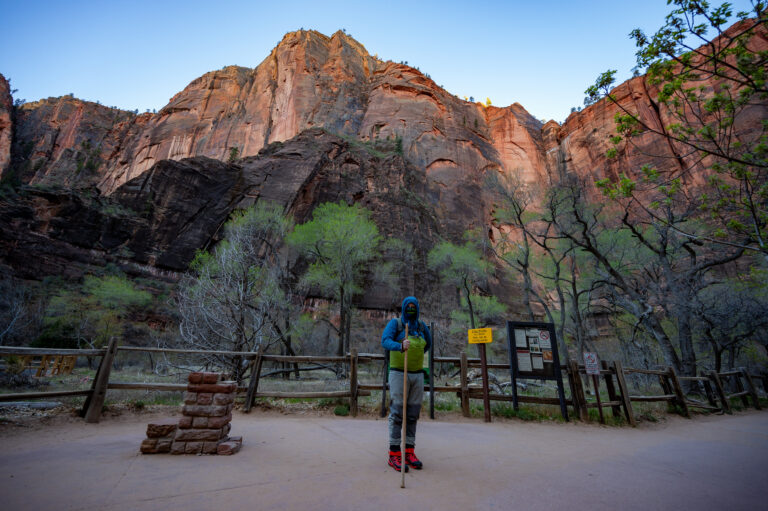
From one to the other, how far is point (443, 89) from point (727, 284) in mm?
54732

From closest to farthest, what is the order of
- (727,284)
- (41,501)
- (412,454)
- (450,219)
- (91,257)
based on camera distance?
(41,501) → (412,454) → (727,284) → (91,257) → (450,219)

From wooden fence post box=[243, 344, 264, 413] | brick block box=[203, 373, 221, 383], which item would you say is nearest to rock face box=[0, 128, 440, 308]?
wooden fence post box=[243, 344, 264, 413]

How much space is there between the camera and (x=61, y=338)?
1892 cm

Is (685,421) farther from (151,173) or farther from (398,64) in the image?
(398,64)

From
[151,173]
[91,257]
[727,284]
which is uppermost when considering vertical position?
[151,173]

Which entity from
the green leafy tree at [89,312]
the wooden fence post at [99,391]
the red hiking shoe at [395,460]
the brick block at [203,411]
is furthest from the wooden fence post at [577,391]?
the green leafy tree at [89,312]

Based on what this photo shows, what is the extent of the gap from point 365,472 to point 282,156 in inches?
1500

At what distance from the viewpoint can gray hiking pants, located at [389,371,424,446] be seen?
3.72 meters

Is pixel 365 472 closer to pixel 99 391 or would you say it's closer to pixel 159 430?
pixel 159 430

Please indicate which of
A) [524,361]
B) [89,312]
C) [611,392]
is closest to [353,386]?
[524,361]

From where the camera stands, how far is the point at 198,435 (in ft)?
12.8

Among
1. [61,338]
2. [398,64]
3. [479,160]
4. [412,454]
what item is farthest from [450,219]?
[412,454]

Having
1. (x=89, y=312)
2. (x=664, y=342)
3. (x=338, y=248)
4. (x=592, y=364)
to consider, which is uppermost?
(x=338, y=248)

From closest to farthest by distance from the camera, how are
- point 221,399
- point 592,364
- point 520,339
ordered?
point 221,399
point 592,364
point 520,339
